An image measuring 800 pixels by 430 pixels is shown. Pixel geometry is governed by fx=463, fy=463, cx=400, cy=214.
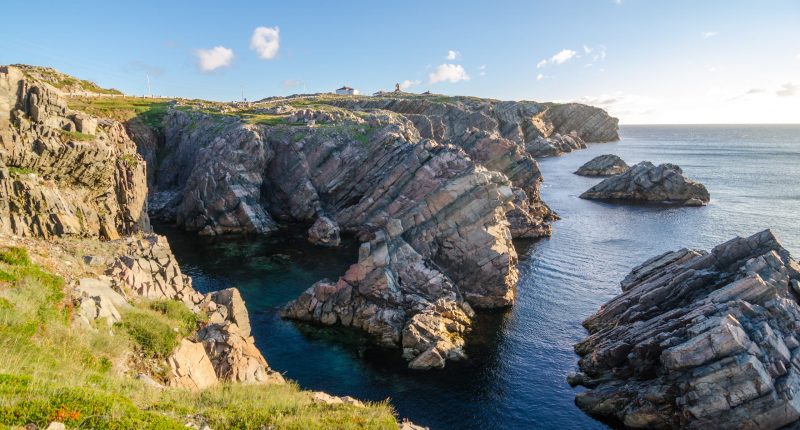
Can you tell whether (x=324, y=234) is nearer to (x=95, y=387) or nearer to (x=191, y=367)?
(x=191, y=367)

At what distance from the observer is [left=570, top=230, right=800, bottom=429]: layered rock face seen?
1196 inches

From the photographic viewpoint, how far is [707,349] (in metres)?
32.0

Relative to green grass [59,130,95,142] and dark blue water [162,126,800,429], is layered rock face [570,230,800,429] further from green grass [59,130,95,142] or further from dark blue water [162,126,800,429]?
green grass [59,130,95,142]

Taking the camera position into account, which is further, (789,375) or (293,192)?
(293,192)

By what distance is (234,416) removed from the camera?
1720 cm

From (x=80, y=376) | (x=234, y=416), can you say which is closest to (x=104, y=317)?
(x=80, y=376)

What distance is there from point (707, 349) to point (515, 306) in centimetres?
2265

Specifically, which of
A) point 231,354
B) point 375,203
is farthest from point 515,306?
point 375,203

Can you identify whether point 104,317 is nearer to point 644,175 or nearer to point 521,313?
point 521,313

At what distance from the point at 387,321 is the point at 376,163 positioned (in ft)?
160

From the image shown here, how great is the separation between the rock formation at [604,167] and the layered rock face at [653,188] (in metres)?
30.2

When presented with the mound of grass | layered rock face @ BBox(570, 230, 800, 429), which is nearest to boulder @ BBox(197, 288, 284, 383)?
the mound of grass

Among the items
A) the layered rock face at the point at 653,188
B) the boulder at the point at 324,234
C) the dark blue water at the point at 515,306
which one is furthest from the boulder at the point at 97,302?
the layered rock face at the point at 653,188

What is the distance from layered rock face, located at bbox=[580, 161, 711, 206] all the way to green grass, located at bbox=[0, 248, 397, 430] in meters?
107
